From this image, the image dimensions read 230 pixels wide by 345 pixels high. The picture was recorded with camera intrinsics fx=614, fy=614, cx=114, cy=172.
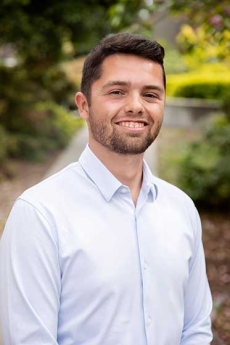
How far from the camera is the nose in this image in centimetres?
178

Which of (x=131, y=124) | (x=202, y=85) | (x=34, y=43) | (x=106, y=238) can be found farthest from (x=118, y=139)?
(x=202, y=85)

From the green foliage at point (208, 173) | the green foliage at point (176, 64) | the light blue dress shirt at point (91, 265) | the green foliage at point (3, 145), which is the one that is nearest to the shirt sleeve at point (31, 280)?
the light blue dress shirt at point (91, 265)

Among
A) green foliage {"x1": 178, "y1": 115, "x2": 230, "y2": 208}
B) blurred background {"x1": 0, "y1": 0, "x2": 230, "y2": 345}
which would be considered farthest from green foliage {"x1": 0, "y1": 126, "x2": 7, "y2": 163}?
green foliage {"x1": 178, "y1": 115, "x2": 230, "y2": 208}

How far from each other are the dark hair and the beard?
0.34 ft

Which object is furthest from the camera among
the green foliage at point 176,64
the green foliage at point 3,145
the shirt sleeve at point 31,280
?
the green foliage at point 176,64

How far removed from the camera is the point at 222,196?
7.57m

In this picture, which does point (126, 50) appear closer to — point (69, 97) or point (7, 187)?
point (7, 187)

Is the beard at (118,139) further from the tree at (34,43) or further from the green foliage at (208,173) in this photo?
the tree at (34,43)

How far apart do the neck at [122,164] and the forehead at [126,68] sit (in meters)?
0.22

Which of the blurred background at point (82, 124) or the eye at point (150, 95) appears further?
the blurred background at point (82, 124)

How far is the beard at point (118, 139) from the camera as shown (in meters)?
1.80

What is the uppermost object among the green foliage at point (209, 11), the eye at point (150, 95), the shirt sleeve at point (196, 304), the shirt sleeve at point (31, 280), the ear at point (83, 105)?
the green foliage at point (209, 11)

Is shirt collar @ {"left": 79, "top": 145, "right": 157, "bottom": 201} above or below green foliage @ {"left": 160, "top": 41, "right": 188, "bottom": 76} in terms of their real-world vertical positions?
below

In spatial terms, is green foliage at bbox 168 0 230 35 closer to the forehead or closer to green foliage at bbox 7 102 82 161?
the forehead
